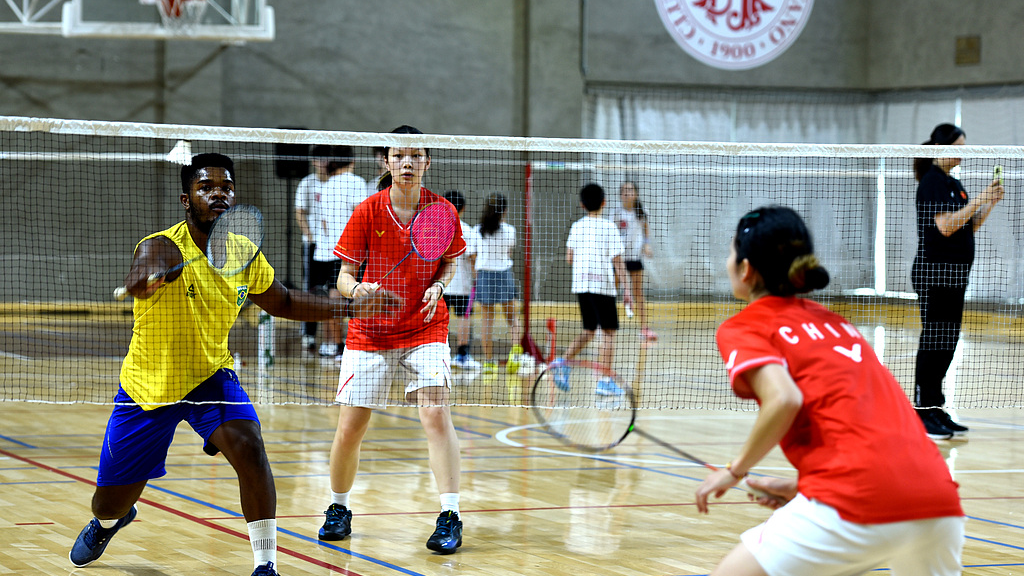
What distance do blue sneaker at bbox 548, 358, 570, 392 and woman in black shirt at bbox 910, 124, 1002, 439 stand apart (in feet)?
8.06

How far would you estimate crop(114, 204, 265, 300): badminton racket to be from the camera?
4.10 metres

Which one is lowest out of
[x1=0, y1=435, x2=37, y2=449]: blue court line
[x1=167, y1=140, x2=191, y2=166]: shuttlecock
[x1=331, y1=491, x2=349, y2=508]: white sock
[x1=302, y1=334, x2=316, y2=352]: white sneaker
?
[x1=0, y1=435, x2=37, y2=449]: blue court line

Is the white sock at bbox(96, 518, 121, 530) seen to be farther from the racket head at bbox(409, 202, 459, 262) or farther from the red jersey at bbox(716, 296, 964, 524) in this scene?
the red jersey at bbox(716, 296, 964, 524)

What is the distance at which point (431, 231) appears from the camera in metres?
5.00

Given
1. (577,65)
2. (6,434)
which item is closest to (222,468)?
(6,434)

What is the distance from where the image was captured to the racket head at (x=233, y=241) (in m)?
4.10

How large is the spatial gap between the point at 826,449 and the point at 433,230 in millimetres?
2752

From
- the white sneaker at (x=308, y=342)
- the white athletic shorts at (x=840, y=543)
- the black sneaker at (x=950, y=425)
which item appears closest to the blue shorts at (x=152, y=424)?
the white athletic shorts at (x=840, y=543)

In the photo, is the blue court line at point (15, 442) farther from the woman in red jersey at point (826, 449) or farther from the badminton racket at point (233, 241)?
the woman in red jersey at point (826, 449)

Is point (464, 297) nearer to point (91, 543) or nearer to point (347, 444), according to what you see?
point (347, 444)

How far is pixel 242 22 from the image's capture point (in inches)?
571

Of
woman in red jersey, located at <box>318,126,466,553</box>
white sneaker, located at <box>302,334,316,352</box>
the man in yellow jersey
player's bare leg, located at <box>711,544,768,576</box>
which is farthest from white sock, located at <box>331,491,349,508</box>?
white sneaker, located at <box>302,334,316,352</box>

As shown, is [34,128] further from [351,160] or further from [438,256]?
[351,160]

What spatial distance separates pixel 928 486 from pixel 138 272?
279 centimetres
